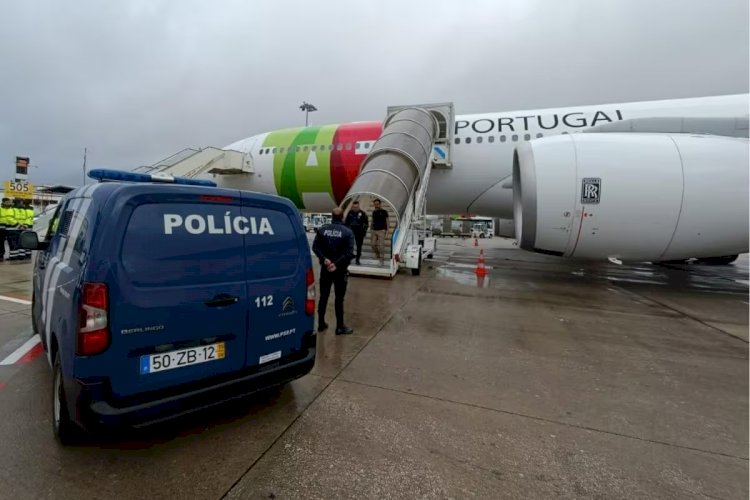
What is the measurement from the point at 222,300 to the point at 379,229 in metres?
6.65

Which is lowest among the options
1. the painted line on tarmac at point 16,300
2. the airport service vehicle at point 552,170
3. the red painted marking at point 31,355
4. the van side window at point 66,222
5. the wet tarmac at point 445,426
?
the wet tarmac at point 445,426

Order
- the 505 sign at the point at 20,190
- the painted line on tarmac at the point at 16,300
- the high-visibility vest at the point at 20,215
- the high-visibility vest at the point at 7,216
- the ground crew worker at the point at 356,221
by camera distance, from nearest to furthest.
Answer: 1. the painted line on tarmac at the point at 16,300
2. the ground crew worker at the point at 356,221
3. the high-visibility vest at the point at 7,216
4. the high-visibility vest at the point at 20,215
5. the 505 sign at the point at 20,190

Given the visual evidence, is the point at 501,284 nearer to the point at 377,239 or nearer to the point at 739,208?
the point at 377,239

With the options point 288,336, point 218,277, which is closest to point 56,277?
point 218,277

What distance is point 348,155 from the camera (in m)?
11.8

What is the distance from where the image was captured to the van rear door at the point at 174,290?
6.61ft

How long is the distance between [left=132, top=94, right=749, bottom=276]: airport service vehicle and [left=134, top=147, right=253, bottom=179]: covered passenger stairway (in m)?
0.04

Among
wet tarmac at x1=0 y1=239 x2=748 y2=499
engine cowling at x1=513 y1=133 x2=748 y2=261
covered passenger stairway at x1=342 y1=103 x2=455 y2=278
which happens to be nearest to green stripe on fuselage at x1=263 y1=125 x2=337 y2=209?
covered passenger stairway at x1=342 y1=103 x2=455 y2=278

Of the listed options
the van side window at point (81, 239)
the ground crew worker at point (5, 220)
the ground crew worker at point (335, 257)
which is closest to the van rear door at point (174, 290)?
the van side window at point (81, 239)

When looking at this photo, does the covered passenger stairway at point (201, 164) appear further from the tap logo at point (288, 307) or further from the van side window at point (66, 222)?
the tap logo at point (288, 307)

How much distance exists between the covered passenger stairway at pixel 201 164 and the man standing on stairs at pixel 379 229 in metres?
6.42

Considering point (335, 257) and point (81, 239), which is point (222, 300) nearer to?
point (81, 239)

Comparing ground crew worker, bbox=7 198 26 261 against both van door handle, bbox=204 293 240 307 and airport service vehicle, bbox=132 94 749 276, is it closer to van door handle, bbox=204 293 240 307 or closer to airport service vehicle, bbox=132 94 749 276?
airport service vehicle, bbox=132 94 749 276

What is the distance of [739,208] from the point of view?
6.73 meters
